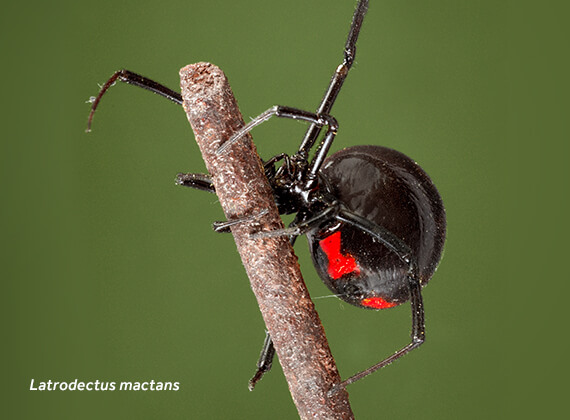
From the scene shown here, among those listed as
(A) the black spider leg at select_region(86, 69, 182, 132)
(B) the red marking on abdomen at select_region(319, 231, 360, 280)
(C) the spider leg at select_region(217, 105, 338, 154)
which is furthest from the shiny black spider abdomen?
(A) the black spider leg at select_region(86, 69, 182, 132)

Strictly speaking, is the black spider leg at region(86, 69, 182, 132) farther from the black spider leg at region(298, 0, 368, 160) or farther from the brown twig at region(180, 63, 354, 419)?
the black spider leg at region(298, 0, 368, 160)

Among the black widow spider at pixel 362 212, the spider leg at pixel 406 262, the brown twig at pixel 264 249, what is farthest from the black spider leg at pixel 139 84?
the spider leg at pixel 406 262

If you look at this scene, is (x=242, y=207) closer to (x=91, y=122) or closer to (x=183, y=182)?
(x=183, y=182)

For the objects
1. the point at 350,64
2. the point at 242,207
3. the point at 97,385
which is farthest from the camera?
the point at 97,385

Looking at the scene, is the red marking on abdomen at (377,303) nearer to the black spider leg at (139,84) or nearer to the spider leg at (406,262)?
the spider leg at (406,262)

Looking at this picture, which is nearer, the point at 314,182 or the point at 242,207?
the point at 242,207

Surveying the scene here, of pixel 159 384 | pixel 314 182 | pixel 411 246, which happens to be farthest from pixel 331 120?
pixel 159 384
